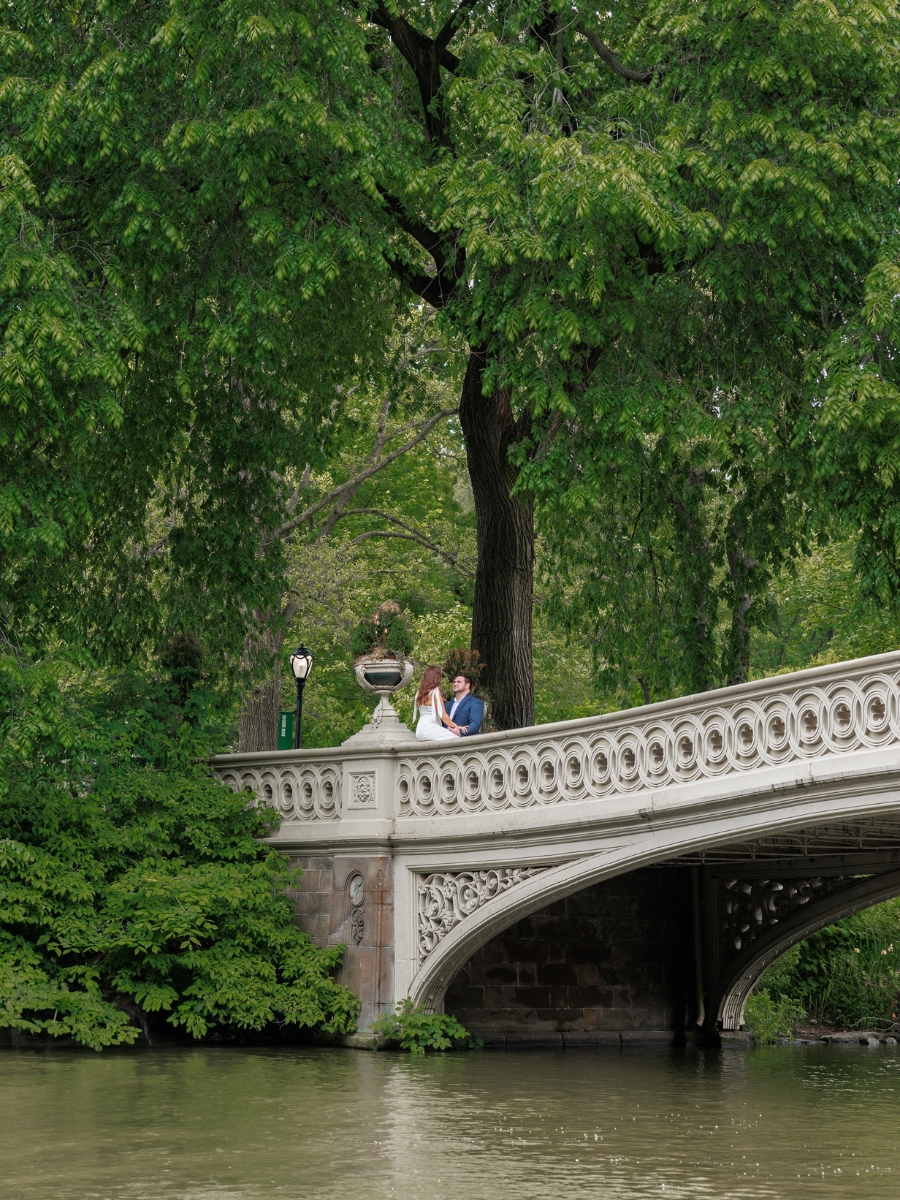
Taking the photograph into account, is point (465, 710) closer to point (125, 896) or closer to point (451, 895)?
point (451, 895)

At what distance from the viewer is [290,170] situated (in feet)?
48.6

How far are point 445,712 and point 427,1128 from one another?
650cm

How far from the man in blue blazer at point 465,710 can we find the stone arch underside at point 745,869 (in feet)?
5.47

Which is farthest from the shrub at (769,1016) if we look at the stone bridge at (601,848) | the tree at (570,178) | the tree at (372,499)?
the tree at (372,499)

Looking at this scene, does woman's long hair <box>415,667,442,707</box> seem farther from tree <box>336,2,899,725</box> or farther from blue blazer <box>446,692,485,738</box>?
tree <box>336,2,899,725</box>

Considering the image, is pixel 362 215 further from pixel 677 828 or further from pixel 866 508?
pixel 677 828

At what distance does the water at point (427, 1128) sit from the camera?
7.50 meters

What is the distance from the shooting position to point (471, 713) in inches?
604

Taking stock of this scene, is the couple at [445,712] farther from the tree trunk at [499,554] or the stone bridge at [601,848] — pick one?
the tree trunk at [499,554]

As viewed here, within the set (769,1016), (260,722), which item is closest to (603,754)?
(769,1016)

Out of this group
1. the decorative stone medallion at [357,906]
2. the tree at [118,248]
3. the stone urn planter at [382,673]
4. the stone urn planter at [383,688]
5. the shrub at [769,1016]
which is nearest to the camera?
the tree at [118,248]

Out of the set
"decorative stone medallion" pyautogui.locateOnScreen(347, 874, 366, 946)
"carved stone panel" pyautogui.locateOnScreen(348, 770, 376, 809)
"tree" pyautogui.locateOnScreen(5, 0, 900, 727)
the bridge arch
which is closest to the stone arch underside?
the bridge arch

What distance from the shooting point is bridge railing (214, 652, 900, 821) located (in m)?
11.5

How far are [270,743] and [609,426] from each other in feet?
36.2
